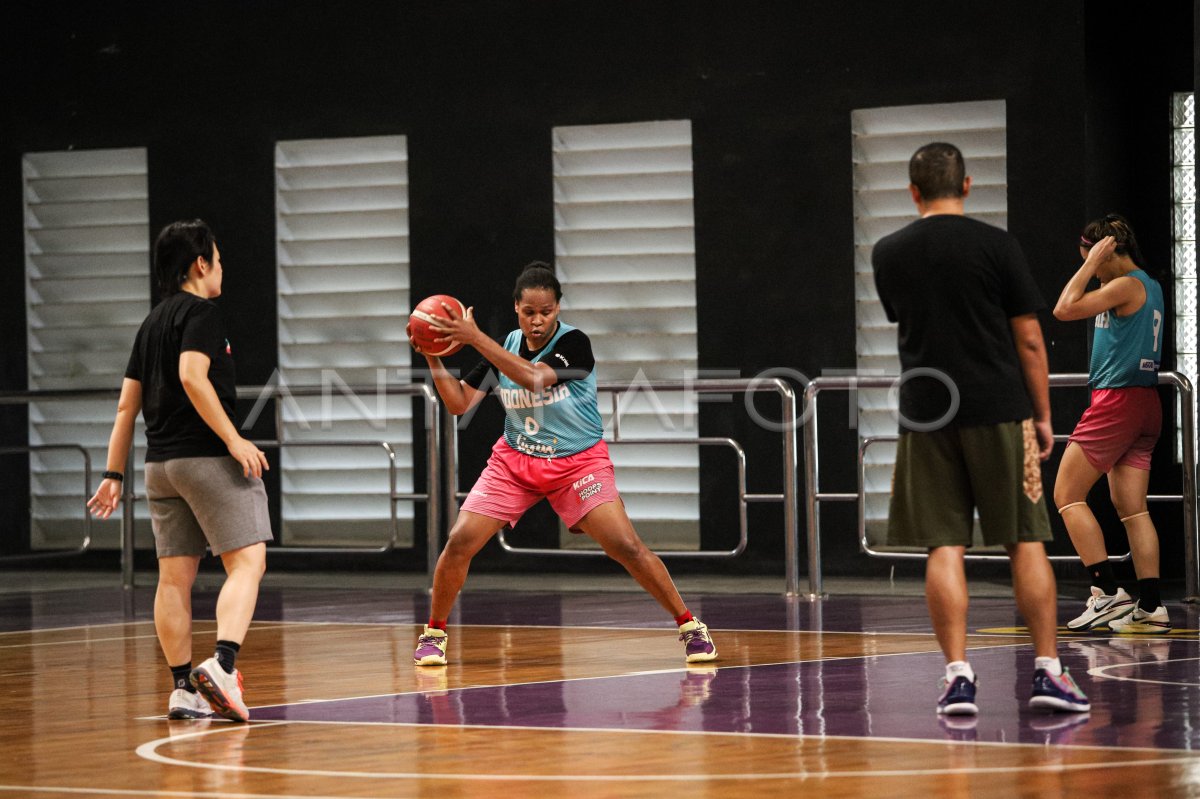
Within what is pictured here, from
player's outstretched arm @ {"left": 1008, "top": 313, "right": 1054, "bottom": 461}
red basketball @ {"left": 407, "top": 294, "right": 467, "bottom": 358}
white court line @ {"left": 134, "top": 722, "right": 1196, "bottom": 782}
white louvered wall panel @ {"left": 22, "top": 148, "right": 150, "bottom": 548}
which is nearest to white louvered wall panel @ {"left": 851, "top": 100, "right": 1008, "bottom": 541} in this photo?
red basketball @ {"left": 407, "top": 294, "right": 467, "bottom": 358}

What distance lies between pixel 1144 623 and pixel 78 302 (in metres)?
7.73

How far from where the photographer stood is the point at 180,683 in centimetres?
605

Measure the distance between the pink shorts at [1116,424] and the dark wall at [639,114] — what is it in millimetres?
2164

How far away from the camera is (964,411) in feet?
18.3

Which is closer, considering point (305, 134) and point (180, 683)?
point (180, 683)

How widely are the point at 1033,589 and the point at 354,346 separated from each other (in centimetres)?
717

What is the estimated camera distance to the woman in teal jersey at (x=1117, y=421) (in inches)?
313

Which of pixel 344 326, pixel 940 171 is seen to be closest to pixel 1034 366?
pixel 940 171

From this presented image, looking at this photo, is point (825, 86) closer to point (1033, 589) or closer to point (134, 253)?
point (134, 253)

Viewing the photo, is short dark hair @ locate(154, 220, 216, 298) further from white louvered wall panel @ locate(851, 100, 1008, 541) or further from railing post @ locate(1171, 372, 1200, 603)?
white louvered wall panel @ locate(851, 100, 1008, 541)

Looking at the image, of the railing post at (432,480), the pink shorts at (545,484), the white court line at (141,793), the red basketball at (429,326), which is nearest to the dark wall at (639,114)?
the railing post at (432,480)

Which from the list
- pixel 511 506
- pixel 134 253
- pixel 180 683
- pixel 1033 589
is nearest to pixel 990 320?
pixel 1033 589

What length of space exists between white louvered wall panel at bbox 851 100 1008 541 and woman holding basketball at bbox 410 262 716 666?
390 cm

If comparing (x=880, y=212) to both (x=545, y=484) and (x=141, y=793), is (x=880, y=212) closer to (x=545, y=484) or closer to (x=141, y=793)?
(x=545, y=484)
